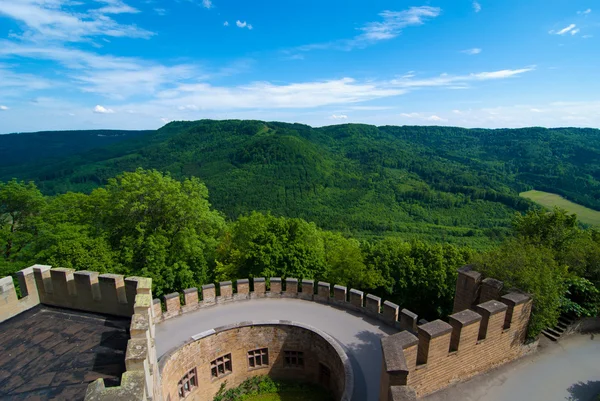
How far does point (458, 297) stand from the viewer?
406 inches

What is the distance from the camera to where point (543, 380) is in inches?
324

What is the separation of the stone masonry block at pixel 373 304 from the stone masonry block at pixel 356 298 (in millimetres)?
410

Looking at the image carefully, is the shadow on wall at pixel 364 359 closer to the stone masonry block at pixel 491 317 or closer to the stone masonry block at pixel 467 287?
the stone masonry block at pixel 467 287

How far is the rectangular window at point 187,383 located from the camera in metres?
13.7

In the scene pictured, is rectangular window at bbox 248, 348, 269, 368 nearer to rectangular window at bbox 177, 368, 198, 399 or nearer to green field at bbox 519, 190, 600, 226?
rectangular window at bbox 177, 368, 198, 399

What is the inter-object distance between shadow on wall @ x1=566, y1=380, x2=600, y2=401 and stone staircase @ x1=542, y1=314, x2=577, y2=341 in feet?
5.04

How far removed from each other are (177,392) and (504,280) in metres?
12.6

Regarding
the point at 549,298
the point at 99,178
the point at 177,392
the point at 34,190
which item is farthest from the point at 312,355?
the point at 99,178

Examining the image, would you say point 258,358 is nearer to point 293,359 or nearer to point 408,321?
point 293,359

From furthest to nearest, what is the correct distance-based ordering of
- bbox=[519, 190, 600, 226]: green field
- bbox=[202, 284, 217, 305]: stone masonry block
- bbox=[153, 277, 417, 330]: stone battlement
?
bbox=[519, 190, 600, 226]: green field → bbox=[202, 284, 217, 305]: stone masonry block → bbox=[153, 277, 417, 330]: stone battlement

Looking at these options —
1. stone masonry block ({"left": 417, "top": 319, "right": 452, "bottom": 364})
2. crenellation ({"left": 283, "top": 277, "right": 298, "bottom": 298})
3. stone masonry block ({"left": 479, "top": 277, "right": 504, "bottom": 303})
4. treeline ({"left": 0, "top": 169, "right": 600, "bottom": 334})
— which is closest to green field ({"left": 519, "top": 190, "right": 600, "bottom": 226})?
treeline ({"left": 0, "top": 169, "right": 600, "bottom": 334})

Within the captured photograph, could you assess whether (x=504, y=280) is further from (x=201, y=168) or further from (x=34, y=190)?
(x=201, y=168)

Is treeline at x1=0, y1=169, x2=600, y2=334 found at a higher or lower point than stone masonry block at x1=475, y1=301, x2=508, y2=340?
Result: lower

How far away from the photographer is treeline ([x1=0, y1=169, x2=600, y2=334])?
19578mm
